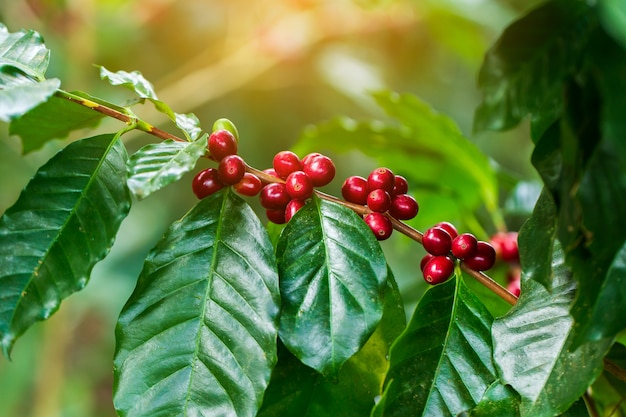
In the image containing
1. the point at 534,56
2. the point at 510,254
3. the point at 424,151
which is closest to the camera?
the point at 534,56

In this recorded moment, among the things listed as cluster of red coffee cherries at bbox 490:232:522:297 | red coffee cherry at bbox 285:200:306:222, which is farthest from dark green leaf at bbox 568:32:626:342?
cluster of red coffee cherries at bbox 490:232:522:297

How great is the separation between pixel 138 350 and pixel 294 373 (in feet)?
0.42

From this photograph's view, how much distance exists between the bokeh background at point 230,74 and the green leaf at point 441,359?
1.19 meters

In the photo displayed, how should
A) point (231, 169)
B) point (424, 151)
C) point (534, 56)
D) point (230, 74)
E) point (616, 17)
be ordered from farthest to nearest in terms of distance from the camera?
point (230, 74)
point (424, 151)
point (231, 169)
point (534, 56)
point (616, 17)

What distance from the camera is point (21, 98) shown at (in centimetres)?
42

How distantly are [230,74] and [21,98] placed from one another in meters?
1.68

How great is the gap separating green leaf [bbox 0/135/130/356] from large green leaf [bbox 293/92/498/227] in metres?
0.53

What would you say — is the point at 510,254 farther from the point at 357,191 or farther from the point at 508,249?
the point at 357,191

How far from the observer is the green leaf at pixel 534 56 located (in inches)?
15.8

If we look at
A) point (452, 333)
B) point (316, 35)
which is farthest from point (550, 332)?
point (316, 35)

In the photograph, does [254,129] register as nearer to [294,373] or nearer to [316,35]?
[316,35]

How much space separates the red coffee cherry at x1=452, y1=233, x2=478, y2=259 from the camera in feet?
1.79

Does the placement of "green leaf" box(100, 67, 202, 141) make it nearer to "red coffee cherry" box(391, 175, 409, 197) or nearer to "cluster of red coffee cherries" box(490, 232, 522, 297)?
"red coffee cherry" box(391, 175, 409, 197)

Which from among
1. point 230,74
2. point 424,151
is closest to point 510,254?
point 424,151
